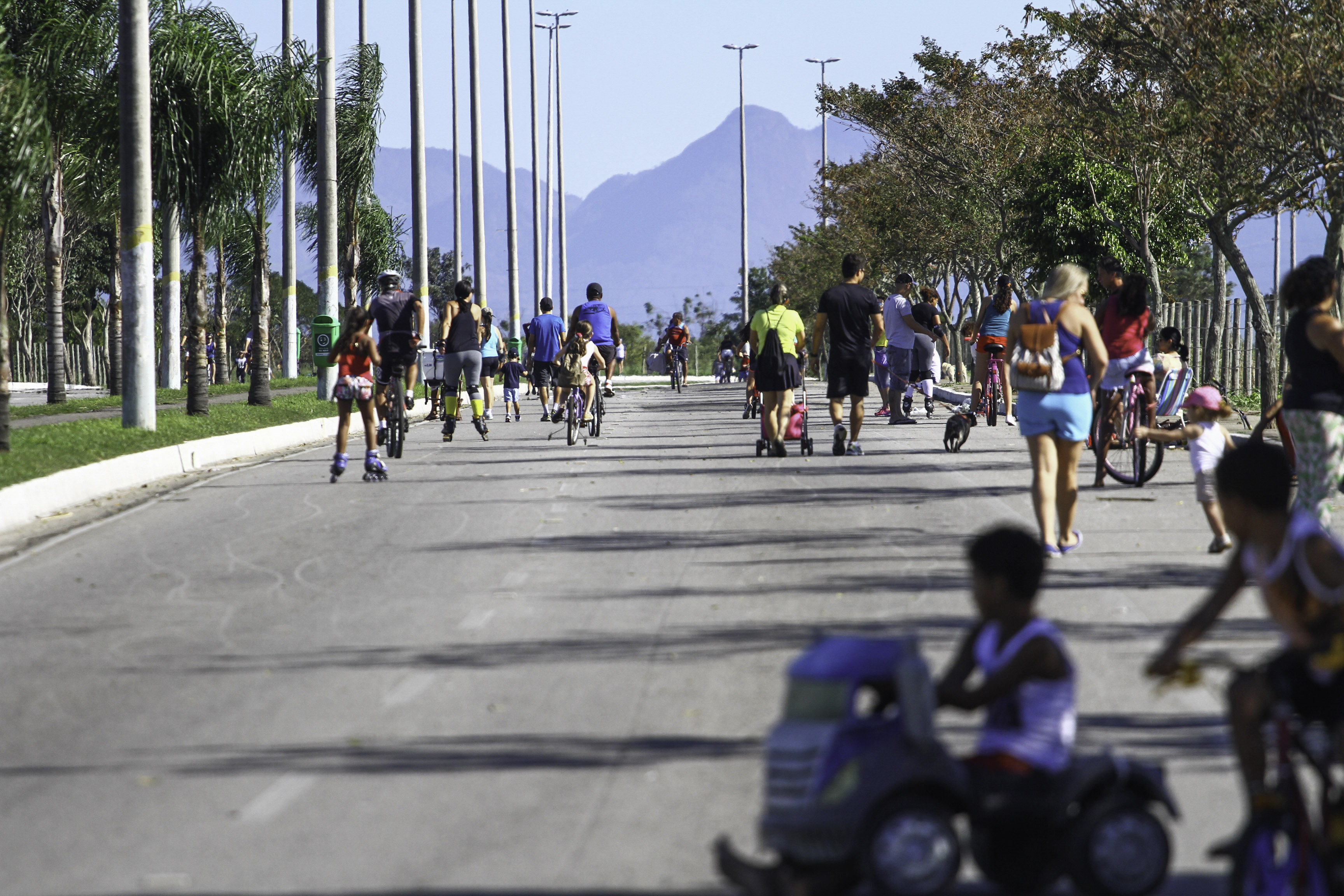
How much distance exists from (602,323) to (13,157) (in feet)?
27.1

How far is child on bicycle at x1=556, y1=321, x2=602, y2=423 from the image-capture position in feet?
67.5

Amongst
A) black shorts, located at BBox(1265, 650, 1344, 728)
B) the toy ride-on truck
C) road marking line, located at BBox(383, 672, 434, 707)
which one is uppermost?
black shorts, located at BBox(1265, 650, 1344, 728)

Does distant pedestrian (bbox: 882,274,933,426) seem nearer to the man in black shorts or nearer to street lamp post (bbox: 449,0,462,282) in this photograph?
the man in black shorts

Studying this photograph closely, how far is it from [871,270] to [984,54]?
1662 cm

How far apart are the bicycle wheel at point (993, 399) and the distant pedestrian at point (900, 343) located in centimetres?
118

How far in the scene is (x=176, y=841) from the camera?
495cm

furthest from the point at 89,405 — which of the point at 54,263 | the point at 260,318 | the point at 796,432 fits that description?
the point at 796,432

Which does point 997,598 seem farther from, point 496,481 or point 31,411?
point 31,411

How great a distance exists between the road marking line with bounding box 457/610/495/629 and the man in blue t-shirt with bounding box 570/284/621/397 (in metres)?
13.4

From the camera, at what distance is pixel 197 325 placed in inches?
973

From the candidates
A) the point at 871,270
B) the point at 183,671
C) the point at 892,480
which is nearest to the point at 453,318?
the point at 892,480

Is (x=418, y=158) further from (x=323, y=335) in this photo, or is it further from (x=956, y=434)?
(x=956, y=434)

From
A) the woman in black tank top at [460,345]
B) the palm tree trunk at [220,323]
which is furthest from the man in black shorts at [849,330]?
the palm tree trunk at [220,323]

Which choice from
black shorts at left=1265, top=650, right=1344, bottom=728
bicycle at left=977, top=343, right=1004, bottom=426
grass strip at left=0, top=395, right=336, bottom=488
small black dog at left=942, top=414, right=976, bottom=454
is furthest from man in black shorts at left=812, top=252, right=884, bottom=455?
black shorts at left=1265, top=650, right=1344, bottom=728
